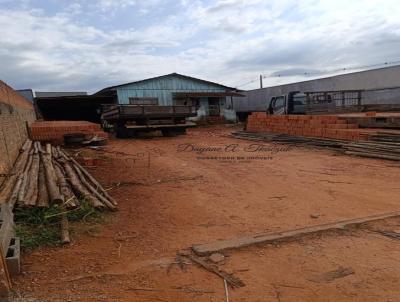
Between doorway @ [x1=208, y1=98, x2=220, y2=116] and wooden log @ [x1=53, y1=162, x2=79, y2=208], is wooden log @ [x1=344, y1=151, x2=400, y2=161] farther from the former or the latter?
doorway @ [x1=208, y1=98, x2=220, y2=116]

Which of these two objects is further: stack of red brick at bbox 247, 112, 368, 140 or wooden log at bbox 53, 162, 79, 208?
stack of red brick at bbox 247, 112, 368, 140

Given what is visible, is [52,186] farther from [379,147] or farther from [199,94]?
[199,94]

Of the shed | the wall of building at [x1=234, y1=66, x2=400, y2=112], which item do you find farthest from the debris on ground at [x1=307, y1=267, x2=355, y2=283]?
the shed

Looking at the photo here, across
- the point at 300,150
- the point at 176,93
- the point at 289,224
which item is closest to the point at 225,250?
the point at 289,224

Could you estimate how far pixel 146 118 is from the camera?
694 inches

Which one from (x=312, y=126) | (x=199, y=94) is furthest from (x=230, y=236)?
(x=199, y=94)

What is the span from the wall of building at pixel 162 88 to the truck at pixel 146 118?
25.0 ft

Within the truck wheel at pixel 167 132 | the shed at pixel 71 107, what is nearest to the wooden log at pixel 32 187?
the truck wheel at pixel 167 132

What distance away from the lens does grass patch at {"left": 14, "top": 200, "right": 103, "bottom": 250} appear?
3977 mm

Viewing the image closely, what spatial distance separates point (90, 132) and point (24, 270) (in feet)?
38.6

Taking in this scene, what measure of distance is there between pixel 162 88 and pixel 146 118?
10.7 m

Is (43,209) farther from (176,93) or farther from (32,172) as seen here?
(176,93)

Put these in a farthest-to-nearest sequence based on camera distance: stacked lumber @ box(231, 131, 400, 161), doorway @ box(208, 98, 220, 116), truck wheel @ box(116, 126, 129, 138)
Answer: doorway @ box(208, 98, 220, 116) → truck wheel @ box(116, 126, 129, 138) → stacked lumber @ box(231, 131, 400, 161)

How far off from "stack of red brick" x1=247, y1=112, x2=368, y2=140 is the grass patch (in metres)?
9.55
